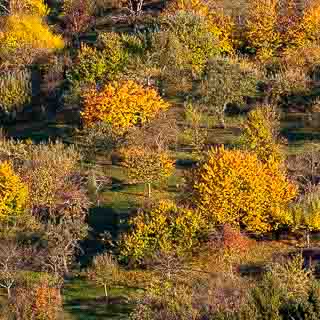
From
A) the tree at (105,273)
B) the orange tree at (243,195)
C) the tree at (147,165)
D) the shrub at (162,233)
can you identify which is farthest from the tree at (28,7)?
the tree at (105,273)

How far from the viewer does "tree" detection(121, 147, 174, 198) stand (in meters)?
78.5

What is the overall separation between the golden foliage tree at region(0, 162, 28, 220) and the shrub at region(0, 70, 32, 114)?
2988 centimetres

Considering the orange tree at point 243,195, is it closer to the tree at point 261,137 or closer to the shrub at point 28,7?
the tree at point 261,137

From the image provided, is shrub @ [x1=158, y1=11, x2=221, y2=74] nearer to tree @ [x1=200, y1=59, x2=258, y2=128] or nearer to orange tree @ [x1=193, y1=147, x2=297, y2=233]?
tree @ [x1=200, y1=59, x2=258, y2=128]

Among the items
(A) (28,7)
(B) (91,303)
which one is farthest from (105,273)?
(A) (28,7)

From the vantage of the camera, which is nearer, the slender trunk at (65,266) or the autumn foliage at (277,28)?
the slender trunk at (65,266)

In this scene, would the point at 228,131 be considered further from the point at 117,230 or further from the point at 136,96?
the point at 117,230

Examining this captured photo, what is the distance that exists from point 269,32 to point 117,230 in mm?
46931

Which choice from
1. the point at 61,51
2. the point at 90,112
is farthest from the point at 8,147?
the point at 61,51

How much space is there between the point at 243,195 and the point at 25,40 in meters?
60.3

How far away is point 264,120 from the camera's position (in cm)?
8362

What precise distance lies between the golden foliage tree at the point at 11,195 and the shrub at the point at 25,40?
148 feet

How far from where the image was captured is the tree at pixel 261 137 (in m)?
80.4

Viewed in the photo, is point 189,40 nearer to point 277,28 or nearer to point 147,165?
point 277,28
